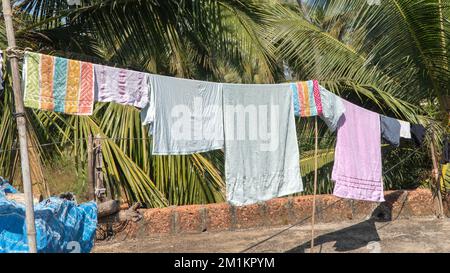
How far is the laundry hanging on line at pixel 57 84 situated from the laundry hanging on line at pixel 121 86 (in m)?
0.10

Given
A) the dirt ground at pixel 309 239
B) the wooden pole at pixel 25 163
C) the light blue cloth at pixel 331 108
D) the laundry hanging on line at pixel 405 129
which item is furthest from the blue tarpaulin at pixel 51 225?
the laundry hanging on line at pixel 405 129

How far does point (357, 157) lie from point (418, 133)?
219cm

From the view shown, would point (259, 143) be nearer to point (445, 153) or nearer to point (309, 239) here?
point (309, 239)

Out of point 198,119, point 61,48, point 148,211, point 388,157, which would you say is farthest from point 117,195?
point 388,157

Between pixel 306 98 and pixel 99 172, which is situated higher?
pixel 306 98

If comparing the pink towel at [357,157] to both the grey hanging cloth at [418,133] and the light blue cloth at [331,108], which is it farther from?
the grey hanging cloth at [418,133]

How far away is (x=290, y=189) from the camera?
5559mm

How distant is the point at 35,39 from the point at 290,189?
12.4ft

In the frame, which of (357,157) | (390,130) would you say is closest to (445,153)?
(390,130)

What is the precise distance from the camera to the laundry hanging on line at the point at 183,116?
471 cm

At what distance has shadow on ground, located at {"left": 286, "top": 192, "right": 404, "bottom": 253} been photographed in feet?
21.5

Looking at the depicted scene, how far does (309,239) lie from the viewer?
696 centimetres

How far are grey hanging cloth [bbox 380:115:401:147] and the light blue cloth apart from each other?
113 cm

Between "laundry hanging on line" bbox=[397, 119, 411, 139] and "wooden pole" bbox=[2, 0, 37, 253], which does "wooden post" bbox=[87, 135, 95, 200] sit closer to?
"wooden pole" bbox=[2, 0, 37, 253]
